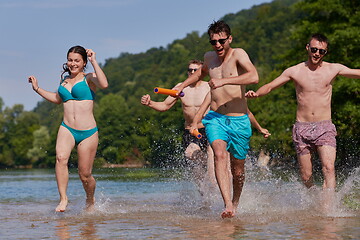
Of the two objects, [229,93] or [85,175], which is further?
[85,175]

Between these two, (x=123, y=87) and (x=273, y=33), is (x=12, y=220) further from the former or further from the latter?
(x=123, y=87)

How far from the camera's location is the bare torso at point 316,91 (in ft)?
28.4

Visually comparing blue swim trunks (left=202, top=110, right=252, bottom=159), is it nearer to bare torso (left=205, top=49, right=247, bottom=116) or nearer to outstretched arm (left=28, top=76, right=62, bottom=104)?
bare torso (left=205, top=49, right=247, bottom=116)

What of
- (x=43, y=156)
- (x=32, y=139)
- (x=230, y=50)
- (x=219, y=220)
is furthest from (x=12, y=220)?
(x=32, y=139)

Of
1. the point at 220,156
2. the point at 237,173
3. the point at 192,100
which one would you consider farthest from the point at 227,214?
the point at 192,100

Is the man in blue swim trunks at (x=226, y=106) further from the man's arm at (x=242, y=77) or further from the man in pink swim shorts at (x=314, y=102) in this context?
the man in pink swim shorts at (x=314, y=102)

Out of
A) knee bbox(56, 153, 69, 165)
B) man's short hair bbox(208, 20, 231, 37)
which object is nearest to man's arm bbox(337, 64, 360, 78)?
man's short hair bbox(208, 20, 231, 37)

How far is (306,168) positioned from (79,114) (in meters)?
2.91

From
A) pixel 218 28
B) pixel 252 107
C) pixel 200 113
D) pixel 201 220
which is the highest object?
pixel 218 28

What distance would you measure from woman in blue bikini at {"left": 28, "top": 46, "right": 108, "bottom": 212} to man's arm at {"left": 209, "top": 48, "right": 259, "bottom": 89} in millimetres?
1773

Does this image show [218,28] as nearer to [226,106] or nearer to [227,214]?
[226,106]

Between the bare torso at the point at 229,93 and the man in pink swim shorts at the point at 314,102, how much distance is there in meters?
0.37

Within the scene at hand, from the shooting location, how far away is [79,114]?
8.85 meters

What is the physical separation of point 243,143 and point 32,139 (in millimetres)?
120017
